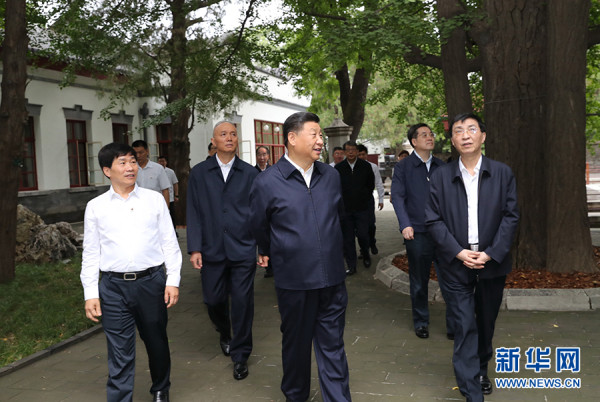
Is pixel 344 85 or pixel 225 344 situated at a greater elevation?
pixel 344 85

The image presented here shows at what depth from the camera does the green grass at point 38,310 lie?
6422mm

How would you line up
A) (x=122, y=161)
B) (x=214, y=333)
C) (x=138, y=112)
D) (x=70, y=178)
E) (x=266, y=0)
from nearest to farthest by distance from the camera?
(x=122, y=161)
(x=214, y=333)
(x=266, y=0)
(x=70, y=178)
(x=138, y=112)

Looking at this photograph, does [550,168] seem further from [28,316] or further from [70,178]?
[70,178]

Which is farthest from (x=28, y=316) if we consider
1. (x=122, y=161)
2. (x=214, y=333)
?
(x=122, y=161)

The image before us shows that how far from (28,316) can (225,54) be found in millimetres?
8843

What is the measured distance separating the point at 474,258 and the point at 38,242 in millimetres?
10299

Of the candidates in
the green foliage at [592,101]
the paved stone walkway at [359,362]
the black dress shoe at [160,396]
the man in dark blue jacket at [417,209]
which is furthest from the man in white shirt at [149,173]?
the green foliage at [592,101]

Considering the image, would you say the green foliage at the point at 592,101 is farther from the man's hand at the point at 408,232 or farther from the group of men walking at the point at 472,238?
the group of men walking at the point at 472,238

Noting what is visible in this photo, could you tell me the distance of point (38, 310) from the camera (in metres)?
7.84

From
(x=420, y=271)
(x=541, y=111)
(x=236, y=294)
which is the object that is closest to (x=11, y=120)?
(x=236, y=294)

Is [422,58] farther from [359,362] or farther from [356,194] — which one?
[359,362]

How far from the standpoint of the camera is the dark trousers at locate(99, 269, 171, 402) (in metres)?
4.13

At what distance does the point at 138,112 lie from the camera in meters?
23.5

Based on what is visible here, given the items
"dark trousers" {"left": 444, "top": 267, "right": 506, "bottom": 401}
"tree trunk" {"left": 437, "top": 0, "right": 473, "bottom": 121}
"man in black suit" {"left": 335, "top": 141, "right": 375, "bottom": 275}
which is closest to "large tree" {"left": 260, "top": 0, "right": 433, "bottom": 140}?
"tree trunk" {"left": 437, "top": 0, "right": 473, "bottom": 121}
